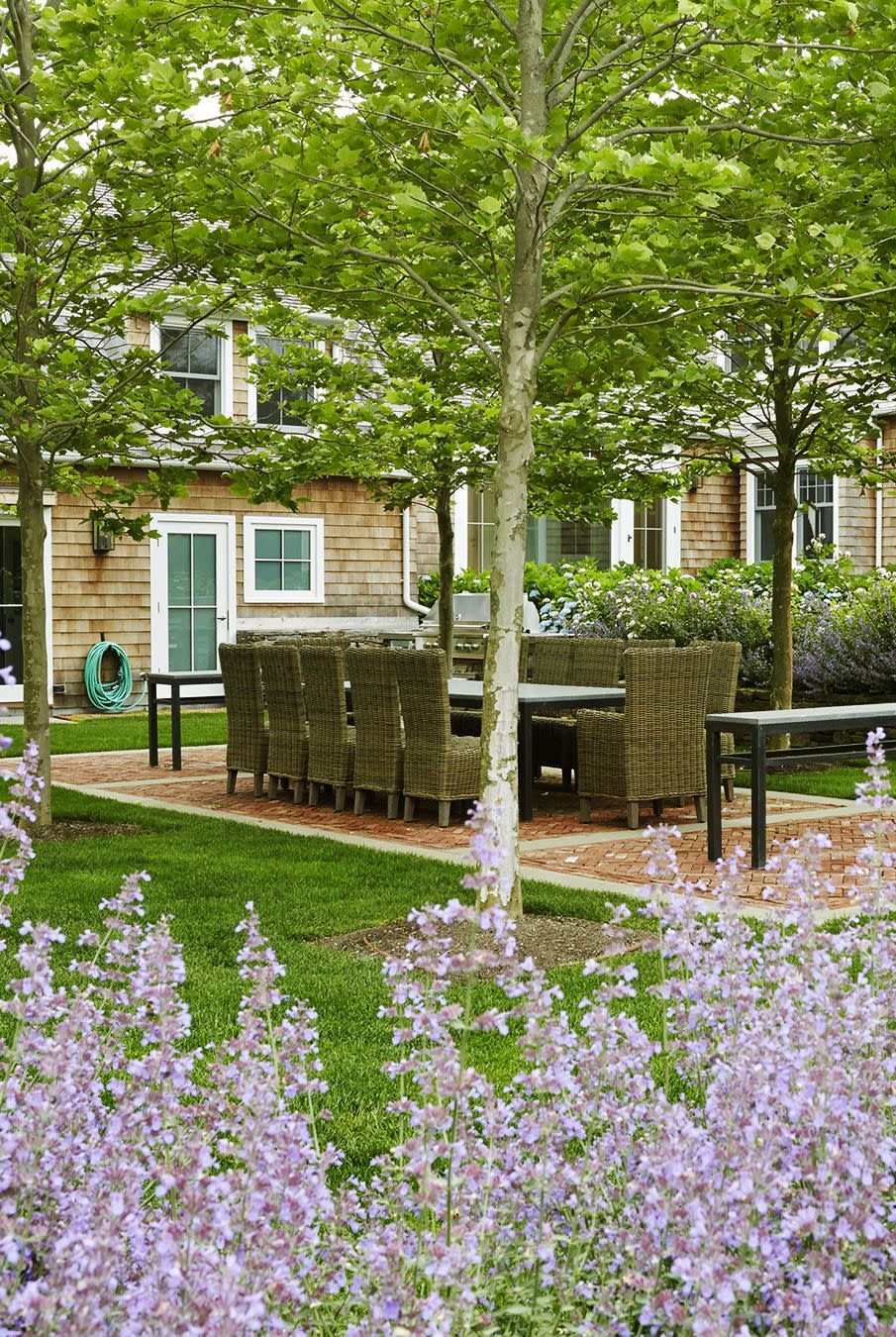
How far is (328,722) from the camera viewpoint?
414 inches

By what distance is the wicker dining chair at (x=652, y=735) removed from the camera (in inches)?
367

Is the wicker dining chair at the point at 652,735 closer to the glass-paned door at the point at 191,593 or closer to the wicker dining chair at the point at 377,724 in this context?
the wicker dining chair at the point at 377,724

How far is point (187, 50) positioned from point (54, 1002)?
5422 mm

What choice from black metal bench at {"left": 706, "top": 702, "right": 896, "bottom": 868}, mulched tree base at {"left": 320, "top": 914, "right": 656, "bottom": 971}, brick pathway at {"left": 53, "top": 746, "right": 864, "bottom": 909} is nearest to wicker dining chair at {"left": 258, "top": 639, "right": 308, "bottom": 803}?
brick pathway at {"left": 53, "top": 746, "right": 864, "bottom": 909}

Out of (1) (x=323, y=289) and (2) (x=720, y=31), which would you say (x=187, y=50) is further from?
(2) (x=720, y=31)

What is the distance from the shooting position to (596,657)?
12430 millimetres

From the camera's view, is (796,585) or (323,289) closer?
(323,289)

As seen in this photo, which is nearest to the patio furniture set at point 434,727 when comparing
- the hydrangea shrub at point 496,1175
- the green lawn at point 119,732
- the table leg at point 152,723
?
the table leg at point 152,723

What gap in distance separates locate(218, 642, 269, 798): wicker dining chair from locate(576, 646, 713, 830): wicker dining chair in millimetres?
2790

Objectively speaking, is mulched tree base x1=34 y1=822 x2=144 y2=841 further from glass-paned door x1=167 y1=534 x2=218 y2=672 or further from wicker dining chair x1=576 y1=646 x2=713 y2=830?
glass-paned door x1=167 y1=534 x2=218 y2=672

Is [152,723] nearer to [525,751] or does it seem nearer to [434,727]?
[434,727]

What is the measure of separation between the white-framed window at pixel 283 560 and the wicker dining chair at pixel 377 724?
11020 millimetres

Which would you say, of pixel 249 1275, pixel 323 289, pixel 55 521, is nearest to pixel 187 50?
pixel 323 289

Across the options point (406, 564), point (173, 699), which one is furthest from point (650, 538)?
point (173, 699)
